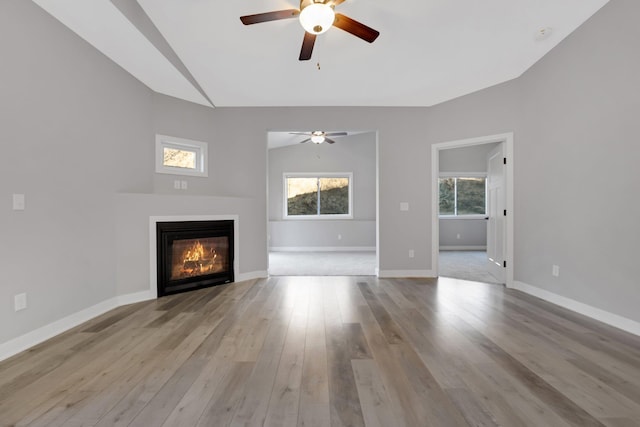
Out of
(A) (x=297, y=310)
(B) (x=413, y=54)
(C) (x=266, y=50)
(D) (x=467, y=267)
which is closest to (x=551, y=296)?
(D) (x=467, y=267)

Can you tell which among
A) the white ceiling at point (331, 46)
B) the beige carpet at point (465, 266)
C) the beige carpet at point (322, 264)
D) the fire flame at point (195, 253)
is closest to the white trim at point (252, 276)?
the beige carpet at point (322, 264)

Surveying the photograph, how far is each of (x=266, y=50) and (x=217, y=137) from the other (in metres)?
1.84

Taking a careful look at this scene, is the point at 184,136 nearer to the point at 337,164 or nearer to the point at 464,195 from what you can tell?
the point at 337,164

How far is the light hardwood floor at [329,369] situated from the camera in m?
1.54

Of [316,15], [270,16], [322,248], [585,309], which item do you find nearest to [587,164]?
[585,309]

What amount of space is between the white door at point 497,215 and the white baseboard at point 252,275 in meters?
3.54

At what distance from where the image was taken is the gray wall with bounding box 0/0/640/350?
2320 mm

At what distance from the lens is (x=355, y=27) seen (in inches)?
97.9

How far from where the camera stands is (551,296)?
3.45m

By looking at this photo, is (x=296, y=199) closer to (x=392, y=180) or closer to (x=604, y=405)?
(x=392, y=180)

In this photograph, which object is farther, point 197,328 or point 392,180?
point 392,180

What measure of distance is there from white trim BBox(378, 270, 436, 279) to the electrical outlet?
4.08 metres

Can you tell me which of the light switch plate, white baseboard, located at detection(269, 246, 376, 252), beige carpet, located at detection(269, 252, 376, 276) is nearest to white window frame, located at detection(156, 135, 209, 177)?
the light switch plate

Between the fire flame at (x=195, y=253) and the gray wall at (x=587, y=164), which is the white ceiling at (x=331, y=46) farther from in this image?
the fire flame at (x=195, y=253)
